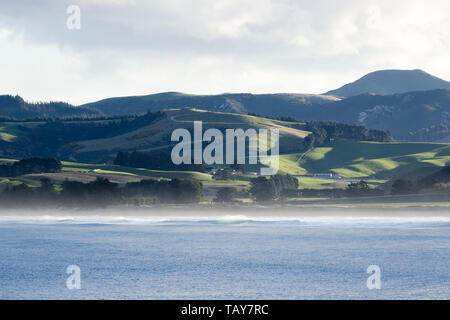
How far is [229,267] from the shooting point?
5434cm

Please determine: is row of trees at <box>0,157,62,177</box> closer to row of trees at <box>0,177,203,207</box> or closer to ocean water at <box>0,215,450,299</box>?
row of trees at <box>0,177,203,207</box>

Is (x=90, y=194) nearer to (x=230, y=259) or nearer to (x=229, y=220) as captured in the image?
(x=229, y=220)

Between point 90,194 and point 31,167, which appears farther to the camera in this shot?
point 31,167

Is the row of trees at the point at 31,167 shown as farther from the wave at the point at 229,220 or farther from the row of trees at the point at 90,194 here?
the wave at the point at 229,220

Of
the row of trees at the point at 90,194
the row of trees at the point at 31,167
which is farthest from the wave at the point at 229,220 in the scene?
the row of trees at the point at 31,167

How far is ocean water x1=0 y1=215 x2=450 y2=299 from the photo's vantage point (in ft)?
144

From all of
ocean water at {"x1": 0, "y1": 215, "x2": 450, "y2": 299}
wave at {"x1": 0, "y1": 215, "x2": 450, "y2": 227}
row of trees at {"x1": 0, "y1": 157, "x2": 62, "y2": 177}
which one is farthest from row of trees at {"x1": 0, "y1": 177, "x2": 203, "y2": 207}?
row of trees at {"x1": 0, "y1": 157, "x2": 62, "y2": 177}

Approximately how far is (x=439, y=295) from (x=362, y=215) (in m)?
65.8

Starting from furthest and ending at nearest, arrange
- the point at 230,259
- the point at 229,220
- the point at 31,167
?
1. the point at 31,167
2. the point at 229,220
3. the point at 230,259

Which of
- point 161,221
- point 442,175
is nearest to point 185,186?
point 161,221

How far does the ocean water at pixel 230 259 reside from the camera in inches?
1732

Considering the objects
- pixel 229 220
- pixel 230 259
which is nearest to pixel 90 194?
pixel 229 220

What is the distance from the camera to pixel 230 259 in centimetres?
5894
